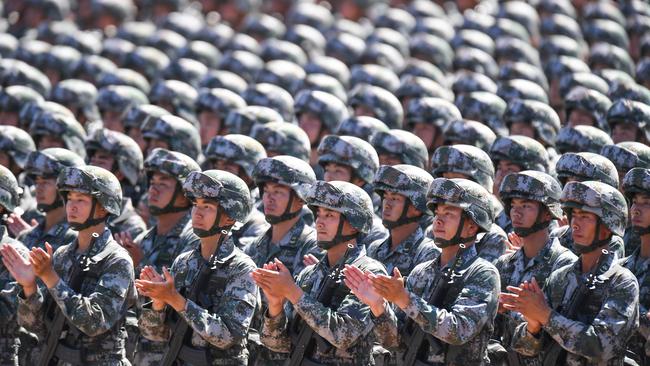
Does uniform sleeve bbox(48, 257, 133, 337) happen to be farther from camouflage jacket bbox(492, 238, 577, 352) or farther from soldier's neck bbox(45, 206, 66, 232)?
camouflage jacket bbox(492, 238, 577, 352)

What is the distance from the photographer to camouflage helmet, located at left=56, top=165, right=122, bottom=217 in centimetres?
1209

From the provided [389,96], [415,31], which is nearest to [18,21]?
[415,31]

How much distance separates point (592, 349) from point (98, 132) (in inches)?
288

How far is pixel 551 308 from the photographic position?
35.3 feet

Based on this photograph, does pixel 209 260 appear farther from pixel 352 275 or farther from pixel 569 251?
pixel 569 251

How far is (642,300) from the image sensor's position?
1179 cm

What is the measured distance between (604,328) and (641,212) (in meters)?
1.78

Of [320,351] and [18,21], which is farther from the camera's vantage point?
[18,21]

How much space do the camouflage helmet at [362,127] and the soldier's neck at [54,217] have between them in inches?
148

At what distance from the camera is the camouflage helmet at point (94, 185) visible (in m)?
12.1

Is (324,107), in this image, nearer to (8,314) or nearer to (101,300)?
(8,314)

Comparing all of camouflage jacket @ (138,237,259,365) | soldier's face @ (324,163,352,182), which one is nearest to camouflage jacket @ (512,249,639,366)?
camouflage jacket @ (138,237,259,365)

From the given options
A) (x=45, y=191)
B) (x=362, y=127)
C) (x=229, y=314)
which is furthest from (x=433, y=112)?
(x=229, y=314)

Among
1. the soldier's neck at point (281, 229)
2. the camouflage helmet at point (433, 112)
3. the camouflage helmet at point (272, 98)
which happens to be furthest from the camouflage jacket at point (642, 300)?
the camouflage helmet at point (272, 98)
